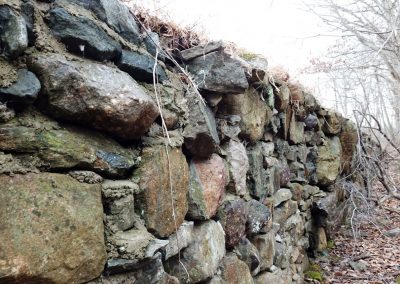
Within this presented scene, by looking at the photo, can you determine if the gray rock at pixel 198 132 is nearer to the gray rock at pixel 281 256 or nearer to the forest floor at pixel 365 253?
the gray rock at pixel 281 256

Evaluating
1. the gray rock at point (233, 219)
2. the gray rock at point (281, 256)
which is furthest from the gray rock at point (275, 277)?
the gray rock at point (233, 219)

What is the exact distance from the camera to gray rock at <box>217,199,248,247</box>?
227 centimetres

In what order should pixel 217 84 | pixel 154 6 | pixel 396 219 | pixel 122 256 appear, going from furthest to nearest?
pixel 396 219 < pixel 217 84 < pixel 154 6 < pixel 122 256

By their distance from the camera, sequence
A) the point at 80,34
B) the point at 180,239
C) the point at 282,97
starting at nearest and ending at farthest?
the point at 80,34 < the point at 180,239 < the point at 282,97

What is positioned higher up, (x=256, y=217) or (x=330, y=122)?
(x=330, y=122)

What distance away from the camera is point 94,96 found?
131 centimetres

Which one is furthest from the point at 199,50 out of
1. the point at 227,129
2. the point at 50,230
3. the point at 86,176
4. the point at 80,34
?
the point at 50,230

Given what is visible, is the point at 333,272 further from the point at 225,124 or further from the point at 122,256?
the point at 122,256

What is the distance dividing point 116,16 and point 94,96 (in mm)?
479

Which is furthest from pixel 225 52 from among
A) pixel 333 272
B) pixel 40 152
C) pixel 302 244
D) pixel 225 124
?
pixel 333 272

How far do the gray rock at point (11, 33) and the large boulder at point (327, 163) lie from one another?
4601 millimetres

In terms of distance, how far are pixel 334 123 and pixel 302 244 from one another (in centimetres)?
201

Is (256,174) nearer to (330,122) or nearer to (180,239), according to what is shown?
(180,239)

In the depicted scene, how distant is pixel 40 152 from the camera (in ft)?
3.87
